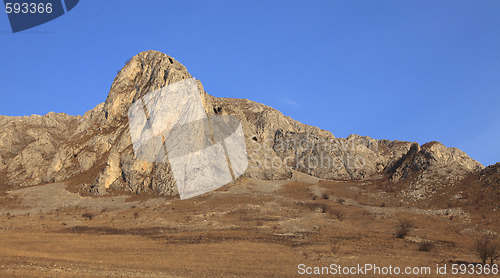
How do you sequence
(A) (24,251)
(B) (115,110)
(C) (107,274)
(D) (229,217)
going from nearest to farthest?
(C) (107,274) → (A) (24,251) → (D) (229,217) → (B) (115,110)

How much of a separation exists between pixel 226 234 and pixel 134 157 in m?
44.5

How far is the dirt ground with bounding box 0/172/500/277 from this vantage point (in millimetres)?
25234

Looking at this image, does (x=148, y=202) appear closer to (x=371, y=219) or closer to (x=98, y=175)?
(x=98, y=175)

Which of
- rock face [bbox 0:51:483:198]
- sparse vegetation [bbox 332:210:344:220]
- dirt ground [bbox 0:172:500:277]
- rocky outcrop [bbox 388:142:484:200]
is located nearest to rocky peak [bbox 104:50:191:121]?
rock face [bbox 0:51:483:198]

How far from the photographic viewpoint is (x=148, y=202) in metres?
63.1

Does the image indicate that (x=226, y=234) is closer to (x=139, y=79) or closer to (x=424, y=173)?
(x=424, y=173)

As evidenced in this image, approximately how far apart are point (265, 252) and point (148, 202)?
39303 mm

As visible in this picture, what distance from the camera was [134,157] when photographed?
74812 millimetres

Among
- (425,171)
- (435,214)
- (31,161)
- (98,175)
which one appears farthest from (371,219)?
(31,161)

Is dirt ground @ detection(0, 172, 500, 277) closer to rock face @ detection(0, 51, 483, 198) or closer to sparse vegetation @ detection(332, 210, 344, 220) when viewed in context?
sparse vegetation @ detection(332, 210, 344, 220)

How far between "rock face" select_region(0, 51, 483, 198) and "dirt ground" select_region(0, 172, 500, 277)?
315 inches

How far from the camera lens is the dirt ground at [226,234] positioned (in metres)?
25.2

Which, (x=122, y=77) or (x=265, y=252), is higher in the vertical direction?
(x=122, y=77)

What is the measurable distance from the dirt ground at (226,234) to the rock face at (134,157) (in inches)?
315
